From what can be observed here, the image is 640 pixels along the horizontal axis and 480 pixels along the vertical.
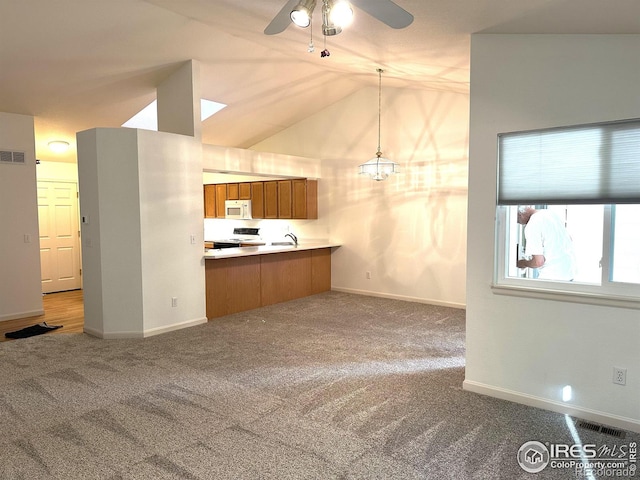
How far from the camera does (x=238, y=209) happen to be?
330 inches

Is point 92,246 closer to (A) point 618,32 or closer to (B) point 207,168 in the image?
(B) point 207,168

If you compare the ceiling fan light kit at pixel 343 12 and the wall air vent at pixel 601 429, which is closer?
the ceiling fan light kit at pixel 343 12

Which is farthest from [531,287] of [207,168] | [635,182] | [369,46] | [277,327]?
[207,168]

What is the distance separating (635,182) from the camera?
281 cm

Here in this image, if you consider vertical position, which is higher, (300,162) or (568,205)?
(300,162)

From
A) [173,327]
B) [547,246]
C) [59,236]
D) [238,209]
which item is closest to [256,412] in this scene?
[547,246]

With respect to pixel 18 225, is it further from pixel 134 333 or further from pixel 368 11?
pixel 368 11

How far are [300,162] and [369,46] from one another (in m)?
3.40

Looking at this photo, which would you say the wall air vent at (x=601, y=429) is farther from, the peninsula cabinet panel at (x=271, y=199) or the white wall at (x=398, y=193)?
the peninsula cabinet panel at (x=271, y=199)

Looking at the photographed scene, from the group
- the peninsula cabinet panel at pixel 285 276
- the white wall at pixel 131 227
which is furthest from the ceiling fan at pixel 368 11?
the peninsula cabinet panel at pixel 285 276

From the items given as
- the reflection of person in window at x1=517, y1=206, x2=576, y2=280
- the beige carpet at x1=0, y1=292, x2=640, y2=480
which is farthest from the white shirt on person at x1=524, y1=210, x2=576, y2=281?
the beige carpet at x1=0, y1=292, x2=640, y2=480

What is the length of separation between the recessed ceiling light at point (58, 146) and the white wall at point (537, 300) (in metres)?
6.17

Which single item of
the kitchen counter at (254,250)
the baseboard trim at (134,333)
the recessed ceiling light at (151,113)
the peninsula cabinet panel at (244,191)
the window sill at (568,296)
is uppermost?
the recessed ceiling light at (151,113)

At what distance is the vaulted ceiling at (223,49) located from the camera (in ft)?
9.62
